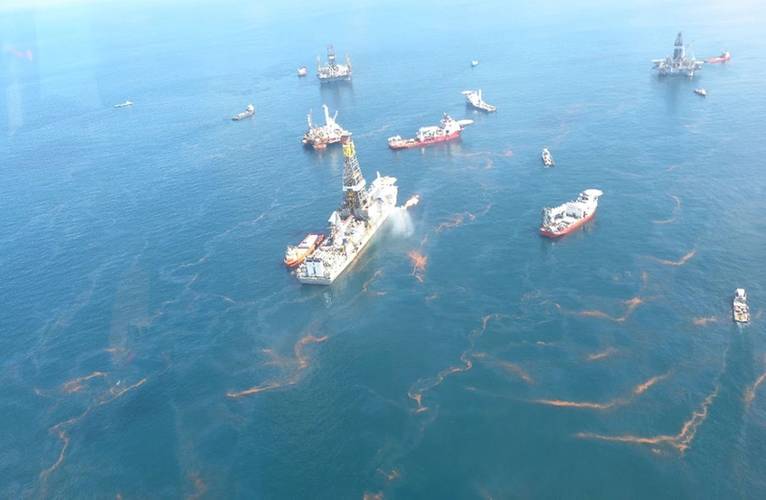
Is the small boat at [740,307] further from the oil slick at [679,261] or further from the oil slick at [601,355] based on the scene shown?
the oil slick at [601,355]

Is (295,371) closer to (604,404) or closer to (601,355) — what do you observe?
(604,404)

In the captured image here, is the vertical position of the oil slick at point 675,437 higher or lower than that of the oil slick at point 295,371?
lower

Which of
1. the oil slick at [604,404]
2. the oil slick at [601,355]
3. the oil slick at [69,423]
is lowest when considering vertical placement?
the oil slick at [69,423]

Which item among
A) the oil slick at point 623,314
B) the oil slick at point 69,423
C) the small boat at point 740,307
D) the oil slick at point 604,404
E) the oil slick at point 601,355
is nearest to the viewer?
the oil slick at point 69,423

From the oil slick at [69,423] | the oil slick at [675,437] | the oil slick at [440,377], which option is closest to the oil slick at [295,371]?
the oil slick at [69,423]

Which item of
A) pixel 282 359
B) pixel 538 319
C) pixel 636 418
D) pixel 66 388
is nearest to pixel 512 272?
pixel 538 319

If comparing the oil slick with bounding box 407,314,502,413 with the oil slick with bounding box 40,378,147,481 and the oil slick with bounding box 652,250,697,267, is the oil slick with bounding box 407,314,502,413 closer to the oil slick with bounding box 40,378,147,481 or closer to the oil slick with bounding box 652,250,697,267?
the oil slick with bounding box 652,250,697,267

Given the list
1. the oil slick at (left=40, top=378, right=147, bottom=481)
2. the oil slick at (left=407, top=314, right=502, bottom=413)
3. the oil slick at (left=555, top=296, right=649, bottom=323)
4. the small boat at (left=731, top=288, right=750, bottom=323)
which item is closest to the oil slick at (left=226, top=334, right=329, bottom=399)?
the oil slick at (left=40, top=378, right=147, bottom=481)
